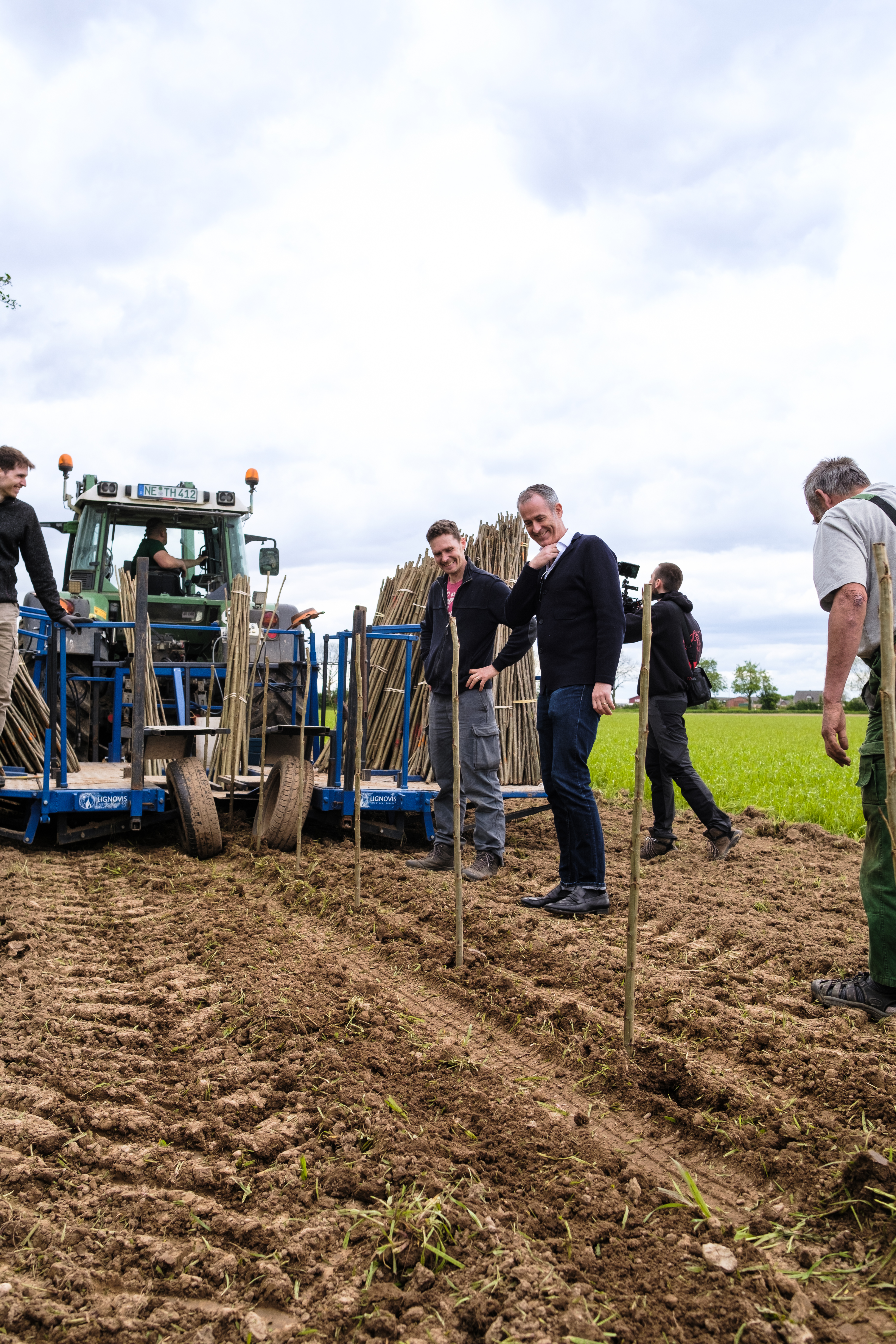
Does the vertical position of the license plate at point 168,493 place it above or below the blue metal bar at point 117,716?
above

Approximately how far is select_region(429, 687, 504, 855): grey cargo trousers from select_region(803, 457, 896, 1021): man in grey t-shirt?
7.36 feet

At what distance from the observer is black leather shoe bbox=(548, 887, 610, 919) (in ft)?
13.3

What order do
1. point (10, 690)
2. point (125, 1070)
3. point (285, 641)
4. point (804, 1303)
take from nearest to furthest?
point (804, 1303) < point (125, 1070) < point (10, 690) < point (285, 641)

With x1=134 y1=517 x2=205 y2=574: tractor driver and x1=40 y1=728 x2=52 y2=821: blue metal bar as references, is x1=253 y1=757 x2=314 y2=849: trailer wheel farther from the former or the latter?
x1=134 y1=517 x2=205 y2=574: tractor driver

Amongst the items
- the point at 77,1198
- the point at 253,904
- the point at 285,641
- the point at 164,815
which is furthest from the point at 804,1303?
the point at 285,641

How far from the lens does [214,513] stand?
8.16 m

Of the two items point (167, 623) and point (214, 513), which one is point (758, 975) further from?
point (214, 513)

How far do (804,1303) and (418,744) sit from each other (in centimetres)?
502

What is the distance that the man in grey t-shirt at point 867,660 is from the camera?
2.77 m

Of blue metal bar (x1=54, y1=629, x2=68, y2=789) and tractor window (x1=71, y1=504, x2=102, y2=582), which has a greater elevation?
tractor window (x1=71, y1=504, x2=102, y2=582)

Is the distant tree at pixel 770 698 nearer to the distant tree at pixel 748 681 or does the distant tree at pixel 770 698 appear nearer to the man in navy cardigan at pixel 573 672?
the distant tree at pixel 748 681

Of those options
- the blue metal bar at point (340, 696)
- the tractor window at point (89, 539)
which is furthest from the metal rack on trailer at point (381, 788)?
the tractor window at point (89, 539)

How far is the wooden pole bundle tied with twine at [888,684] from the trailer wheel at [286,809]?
3.88 m

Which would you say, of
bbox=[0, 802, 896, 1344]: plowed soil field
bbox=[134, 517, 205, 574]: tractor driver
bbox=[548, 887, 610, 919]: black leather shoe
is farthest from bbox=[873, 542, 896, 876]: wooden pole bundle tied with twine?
bbox=[134, 517, 205, 574]: tractor driver
